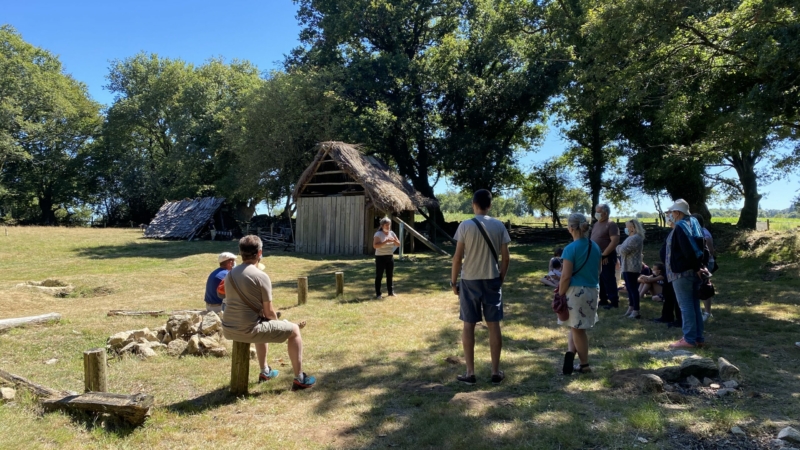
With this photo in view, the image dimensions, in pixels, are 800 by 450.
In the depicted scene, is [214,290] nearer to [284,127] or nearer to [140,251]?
[140,251]

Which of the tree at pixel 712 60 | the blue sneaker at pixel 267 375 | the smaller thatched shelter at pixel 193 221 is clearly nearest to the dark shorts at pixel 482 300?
the blue sneaker at pixel 267 375

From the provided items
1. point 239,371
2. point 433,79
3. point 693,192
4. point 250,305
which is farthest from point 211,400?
point 693,192

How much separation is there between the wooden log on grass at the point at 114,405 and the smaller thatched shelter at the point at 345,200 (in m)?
14.0

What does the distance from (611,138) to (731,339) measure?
647 inches

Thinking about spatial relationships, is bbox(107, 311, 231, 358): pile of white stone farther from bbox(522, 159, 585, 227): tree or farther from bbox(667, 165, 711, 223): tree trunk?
bbox(522, 159, 585, 227): tree

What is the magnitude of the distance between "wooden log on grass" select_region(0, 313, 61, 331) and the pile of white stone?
2320 mm

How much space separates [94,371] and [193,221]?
25731 mm

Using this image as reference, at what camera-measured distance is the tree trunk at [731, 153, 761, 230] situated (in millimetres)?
19947

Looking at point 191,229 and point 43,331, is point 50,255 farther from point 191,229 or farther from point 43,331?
point 43,331

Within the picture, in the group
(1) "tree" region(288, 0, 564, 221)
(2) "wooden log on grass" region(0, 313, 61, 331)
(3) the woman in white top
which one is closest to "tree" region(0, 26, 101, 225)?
(1) "tree" region(288, 0, 564, 221)

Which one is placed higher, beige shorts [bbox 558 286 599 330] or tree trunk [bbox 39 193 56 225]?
tree trunk [bbox 39 193 56 225]

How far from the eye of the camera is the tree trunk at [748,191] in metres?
19.9

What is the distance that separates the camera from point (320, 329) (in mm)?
7281

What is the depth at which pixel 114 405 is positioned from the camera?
12.5ft
